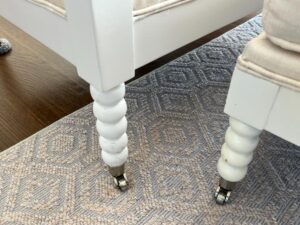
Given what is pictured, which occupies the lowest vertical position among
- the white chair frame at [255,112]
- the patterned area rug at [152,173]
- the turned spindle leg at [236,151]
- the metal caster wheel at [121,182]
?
the patterned area rug at [152,173]

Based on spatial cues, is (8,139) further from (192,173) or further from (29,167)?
(192,173)

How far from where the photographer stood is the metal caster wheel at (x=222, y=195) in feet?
2.03

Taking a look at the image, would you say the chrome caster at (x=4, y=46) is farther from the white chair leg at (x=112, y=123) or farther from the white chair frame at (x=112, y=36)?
the white chair leg at (x=112, y=123)

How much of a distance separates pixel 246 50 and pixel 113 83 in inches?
7.4

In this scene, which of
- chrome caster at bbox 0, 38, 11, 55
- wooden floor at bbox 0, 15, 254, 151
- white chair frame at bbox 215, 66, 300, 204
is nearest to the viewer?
white chair frame at bbox 215, 66, 300, 204

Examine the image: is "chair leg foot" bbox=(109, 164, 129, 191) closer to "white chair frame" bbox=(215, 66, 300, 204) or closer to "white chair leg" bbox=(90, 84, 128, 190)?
"white chair leg" bbox=(90, 84, 128, 190)

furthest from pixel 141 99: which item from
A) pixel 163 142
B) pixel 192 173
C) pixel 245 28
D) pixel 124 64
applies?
pixel 245 28

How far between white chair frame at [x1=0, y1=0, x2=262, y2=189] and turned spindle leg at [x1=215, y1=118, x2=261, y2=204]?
0.17 meters

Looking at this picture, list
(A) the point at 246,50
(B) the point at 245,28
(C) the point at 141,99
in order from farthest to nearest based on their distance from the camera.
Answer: (B) the point at 245,28 → (C) the point at 141,99 → (A) the point at 246,50

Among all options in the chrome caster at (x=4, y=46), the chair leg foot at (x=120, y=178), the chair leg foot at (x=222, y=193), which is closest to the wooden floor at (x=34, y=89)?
the chrome caster at (x=4, y=46)

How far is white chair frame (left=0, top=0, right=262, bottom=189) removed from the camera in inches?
17.1

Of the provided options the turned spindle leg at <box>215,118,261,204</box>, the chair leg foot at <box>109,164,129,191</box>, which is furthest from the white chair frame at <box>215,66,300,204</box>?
the chair leg foot at <box>109,164,129,191</box>

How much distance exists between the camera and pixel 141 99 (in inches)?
34.2

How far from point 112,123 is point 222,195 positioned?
9.8 inches
